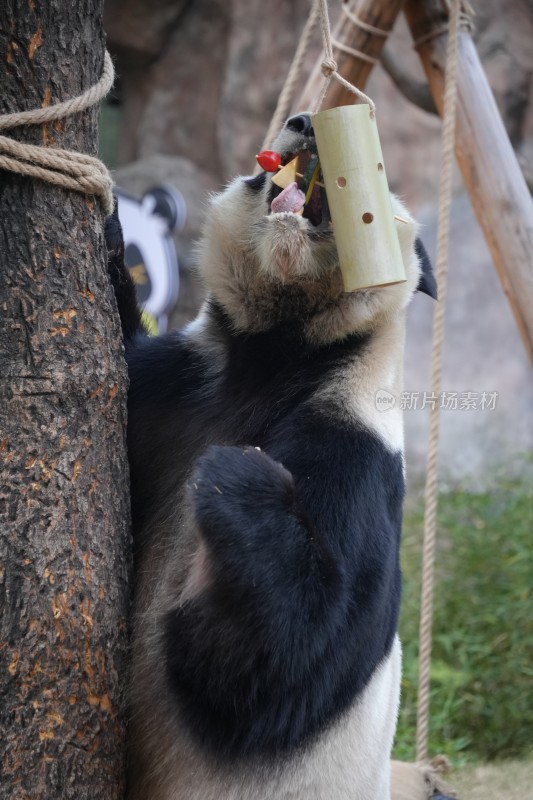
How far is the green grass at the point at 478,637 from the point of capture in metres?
4.52

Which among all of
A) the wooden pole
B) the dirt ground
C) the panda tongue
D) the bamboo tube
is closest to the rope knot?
the bamboo tube

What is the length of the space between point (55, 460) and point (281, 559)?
20.1 inches

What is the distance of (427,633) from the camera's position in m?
3.39

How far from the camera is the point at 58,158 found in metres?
1.92

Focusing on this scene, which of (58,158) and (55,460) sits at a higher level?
(58,158)

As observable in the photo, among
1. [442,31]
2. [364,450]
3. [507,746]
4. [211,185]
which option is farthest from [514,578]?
[211,185]

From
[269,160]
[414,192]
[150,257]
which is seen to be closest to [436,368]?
[269,160]

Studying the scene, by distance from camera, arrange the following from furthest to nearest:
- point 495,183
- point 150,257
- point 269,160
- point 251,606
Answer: point 150,257, point 495,183, point 269,160, point 251,606

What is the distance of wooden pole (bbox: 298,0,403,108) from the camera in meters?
3.56

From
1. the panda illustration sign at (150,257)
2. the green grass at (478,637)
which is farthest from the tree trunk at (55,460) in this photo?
the panda illustration sign at (150,257)

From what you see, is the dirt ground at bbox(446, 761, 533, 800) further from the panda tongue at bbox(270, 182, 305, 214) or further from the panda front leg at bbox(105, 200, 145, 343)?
the panda tongue at bbox(270, 182, 305, 214)

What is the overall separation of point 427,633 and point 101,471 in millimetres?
1799

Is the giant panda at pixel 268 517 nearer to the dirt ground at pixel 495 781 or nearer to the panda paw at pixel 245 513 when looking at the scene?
the panda paw at pixel 245 513

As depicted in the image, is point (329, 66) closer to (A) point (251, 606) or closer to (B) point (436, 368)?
(A) point (251, 606)
